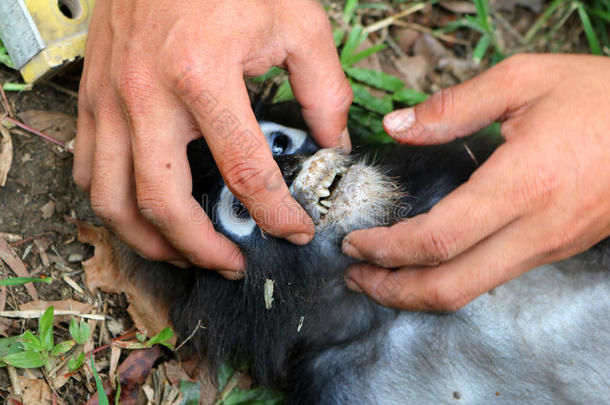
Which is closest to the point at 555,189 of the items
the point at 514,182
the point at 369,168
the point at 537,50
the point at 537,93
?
the point at 514,182

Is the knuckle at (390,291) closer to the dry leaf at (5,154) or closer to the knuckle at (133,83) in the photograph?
the knuckle at (133,83)

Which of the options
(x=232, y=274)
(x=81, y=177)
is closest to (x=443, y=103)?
(x=232, y=274)

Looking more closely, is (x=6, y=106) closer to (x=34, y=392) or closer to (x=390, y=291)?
(x=34, y=392)

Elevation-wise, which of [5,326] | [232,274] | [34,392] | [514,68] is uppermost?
[514,68]

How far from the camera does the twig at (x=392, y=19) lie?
158 inches

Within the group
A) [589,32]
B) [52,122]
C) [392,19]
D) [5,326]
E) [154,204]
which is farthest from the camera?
[392,19]

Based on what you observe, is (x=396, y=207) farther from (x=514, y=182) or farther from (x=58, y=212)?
(x=58, y=212)

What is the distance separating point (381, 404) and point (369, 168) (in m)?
0.94

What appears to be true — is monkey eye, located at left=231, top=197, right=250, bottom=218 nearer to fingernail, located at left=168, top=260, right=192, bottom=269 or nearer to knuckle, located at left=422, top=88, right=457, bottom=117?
fingernail, located at left=168, top=260, right=192, bottom=269

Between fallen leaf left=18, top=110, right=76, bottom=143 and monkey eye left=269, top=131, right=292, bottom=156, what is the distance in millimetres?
1187

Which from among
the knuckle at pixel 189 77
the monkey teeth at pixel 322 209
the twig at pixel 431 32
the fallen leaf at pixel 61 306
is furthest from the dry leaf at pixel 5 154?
the twig at pixel 431 32

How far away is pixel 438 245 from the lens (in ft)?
5.95

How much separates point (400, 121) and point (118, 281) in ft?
5.00

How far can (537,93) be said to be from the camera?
1.94 m
